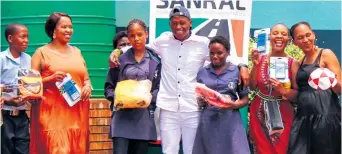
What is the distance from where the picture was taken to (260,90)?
6.32m

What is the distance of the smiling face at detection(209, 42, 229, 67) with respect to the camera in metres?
6.09

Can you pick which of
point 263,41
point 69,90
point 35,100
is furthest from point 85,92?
point 263,41

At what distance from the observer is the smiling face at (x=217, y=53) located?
6094 millimetres

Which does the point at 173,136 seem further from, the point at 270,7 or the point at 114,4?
the point at 270,7

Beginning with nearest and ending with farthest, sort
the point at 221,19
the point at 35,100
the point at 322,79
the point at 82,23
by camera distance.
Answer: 1. the point at 322,79
2. the point at 35,100
3. the point at 221,19
4. the point at 82,23

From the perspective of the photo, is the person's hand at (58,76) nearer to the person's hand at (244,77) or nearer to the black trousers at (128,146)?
the black trousers at (128,146)

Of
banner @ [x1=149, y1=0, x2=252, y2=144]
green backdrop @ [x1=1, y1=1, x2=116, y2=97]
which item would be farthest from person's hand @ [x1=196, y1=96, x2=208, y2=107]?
green backdrop @ [x1=1, y1=1, x2=116, y2=97]

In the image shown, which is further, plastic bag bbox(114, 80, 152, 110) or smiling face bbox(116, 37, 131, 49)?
smiling face bbox(116, 37, 131, 49)

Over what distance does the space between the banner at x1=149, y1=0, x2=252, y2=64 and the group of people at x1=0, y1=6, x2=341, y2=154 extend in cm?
53

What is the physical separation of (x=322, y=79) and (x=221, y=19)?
143 cm

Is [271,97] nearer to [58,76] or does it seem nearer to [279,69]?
[279,69]

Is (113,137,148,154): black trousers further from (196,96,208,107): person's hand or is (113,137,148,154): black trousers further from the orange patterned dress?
(196,96,208,107): person's hand

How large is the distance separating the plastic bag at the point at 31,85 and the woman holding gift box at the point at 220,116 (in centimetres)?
132

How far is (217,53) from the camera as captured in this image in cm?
611
